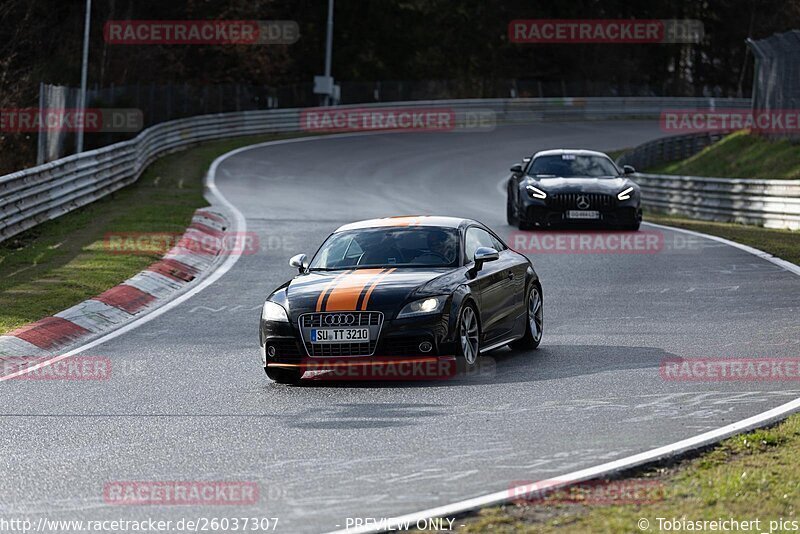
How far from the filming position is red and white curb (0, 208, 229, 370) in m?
14.1

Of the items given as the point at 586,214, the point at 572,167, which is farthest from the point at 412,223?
the point at 572,167

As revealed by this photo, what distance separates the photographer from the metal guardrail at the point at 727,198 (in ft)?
93.2

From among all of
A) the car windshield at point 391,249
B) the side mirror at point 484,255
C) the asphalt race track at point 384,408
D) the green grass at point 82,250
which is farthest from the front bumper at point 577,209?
the side mirror at point 484,255

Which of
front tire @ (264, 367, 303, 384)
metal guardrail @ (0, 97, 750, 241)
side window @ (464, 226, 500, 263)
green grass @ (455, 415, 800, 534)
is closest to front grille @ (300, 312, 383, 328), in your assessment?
front tire @ (264, 367, 303, 384)

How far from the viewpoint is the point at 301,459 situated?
28.6 ft

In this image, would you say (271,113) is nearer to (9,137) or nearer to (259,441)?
(9,137)

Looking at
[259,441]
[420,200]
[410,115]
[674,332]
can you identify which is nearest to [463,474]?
[259,441]

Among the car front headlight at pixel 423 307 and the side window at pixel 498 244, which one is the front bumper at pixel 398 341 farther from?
the side window at pixel 498 244

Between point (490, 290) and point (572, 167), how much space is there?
13331 mm

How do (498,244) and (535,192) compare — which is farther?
(535,192)

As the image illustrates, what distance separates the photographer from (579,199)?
24922 millimetres

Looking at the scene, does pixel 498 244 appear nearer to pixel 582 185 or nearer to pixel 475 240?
pixel 475 240

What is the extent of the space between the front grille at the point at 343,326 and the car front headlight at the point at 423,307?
0.21 m

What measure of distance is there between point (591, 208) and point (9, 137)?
1524 centimetres
